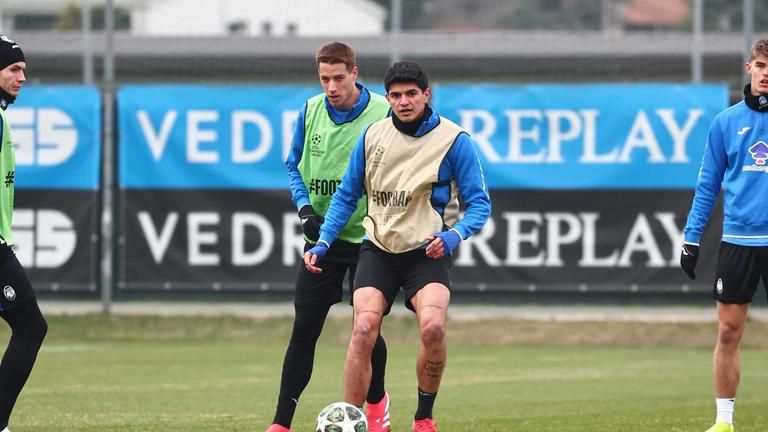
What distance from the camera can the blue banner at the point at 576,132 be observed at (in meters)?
17.6

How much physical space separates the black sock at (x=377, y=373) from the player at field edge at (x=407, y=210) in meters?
0.54

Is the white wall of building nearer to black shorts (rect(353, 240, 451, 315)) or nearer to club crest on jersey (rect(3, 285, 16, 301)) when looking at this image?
black shorts (rect(353, 240, 451, 315))

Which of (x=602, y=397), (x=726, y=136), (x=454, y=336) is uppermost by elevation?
(x=726, y=136)

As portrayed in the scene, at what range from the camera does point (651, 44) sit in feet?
65.5

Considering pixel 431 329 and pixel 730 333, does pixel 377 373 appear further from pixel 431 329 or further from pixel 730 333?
pixel 730 333

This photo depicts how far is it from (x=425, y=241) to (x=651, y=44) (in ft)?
38.9

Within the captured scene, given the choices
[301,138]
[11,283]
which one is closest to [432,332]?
[301,138]

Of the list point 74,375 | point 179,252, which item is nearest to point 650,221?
point 179,252

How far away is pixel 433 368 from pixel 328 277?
0.90m

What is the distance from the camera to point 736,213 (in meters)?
9.16

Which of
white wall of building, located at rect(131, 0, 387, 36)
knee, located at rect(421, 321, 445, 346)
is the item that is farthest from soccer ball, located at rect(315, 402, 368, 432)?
white wall of building, located at rect(131, 0, 387, 36)

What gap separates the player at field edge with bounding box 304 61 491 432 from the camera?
342 inches

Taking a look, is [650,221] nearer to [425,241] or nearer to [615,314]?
[615,314]

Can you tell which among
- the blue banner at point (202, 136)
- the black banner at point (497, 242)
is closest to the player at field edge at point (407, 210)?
the black banner at point (497, 242)
